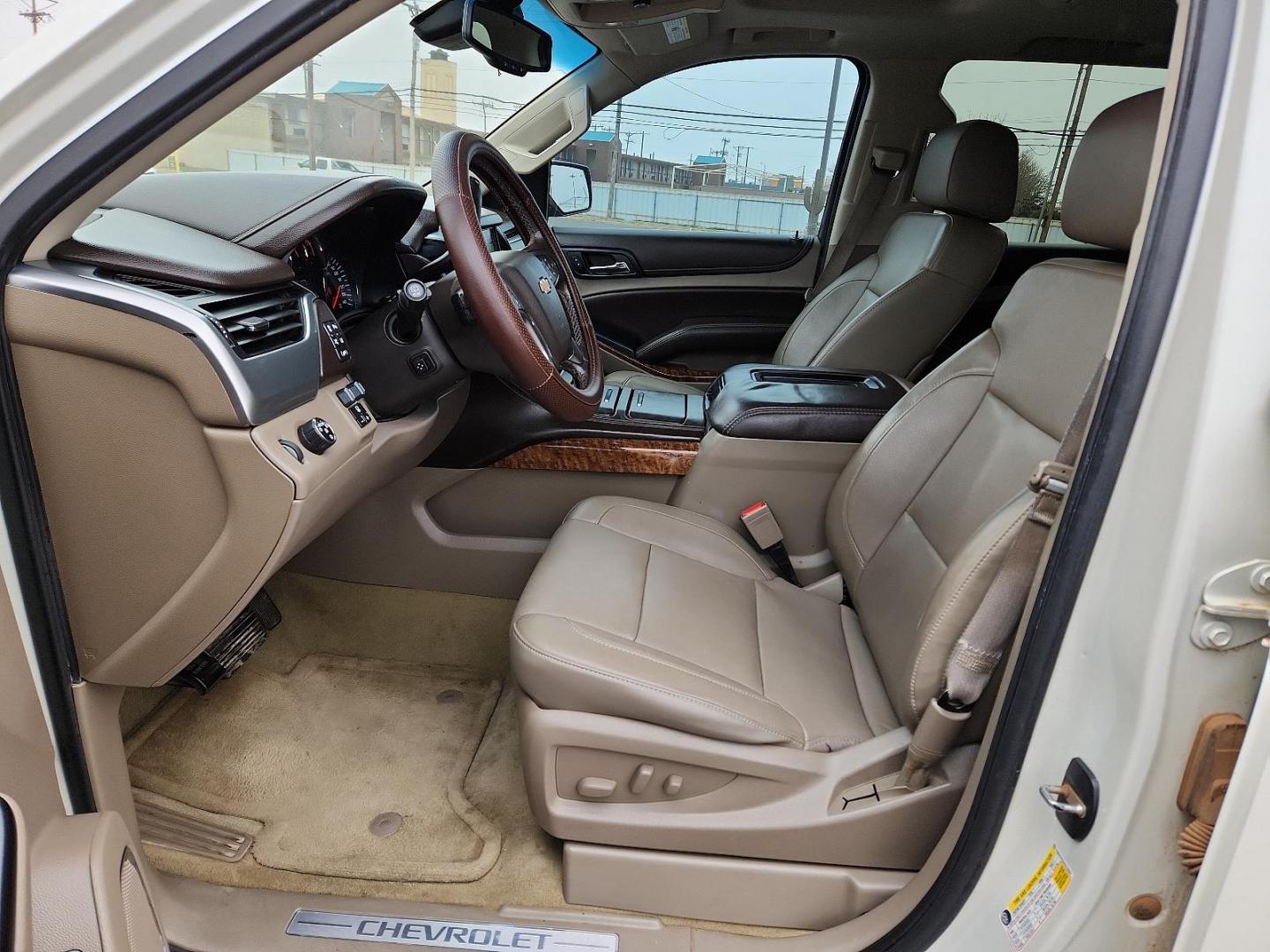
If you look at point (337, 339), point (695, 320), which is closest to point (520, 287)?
point (337, 339)

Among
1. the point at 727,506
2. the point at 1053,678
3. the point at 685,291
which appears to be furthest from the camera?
the point at 685,291

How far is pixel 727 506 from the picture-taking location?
180cm

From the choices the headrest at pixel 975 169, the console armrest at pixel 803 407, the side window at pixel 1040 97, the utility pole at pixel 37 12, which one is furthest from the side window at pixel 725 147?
the utility pole at pixel 37 12

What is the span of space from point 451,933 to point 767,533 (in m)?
0.94

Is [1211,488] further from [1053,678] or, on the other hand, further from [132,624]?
[132,624]

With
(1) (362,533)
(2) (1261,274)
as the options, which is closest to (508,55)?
(1) (362,533)

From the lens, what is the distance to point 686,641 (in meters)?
1.23

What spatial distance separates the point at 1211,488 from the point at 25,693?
3.98 feet

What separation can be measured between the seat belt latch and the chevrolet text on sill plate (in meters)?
0.82

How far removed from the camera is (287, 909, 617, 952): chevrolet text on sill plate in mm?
1114

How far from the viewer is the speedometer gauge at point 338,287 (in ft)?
4.68

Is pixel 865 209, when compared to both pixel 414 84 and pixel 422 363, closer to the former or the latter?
pixel 414 84

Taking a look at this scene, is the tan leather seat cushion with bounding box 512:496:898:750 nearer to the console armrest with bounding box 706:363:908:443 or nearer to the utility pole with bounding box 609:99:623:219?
the console armrest with bounding box 706:363:908:443

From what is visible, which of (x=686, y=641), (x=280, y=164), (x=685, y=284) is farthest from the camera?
(x=685, y=284)
